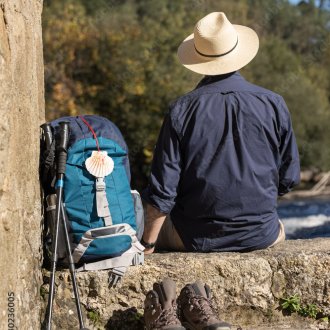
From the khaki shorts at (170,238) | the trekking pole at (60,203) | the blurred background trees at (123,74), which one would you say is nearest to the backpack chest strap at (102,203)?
the trekking pole at (60,203)

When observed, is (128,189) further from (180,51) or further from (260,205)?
(180,51)

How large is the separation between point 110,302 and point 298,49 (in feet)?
140

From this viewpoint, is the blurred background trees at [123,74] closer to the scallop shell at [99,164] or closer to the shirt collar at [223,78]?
the shirt collar at [223,78]

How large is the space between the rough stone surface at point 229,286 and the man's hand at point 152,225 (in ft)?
0.36

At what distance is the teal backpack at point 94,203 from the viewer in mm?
4117

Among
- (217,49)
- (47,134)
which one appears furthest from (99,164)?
(217,49)

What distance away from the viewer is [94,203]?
4125mm

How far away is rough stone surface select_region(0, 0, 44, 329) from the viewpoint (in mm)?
3615

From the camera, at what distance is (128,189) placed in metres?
4.31

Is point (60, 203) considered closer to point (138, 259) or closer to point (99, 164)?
point (99, 164)

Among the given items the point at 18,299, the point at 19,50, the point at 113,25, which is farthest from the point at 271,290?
the point at 113,25

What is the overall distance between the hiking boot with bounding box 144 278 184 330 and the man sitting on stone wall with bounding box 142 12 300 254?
59 cm

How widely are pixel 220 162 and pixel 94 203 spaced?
78 centimetres

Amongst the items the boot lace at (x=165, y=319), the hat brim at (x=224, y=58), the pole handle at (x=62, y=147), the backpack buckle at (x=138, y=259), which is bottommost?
the boot lace at (x=165, y=319)
